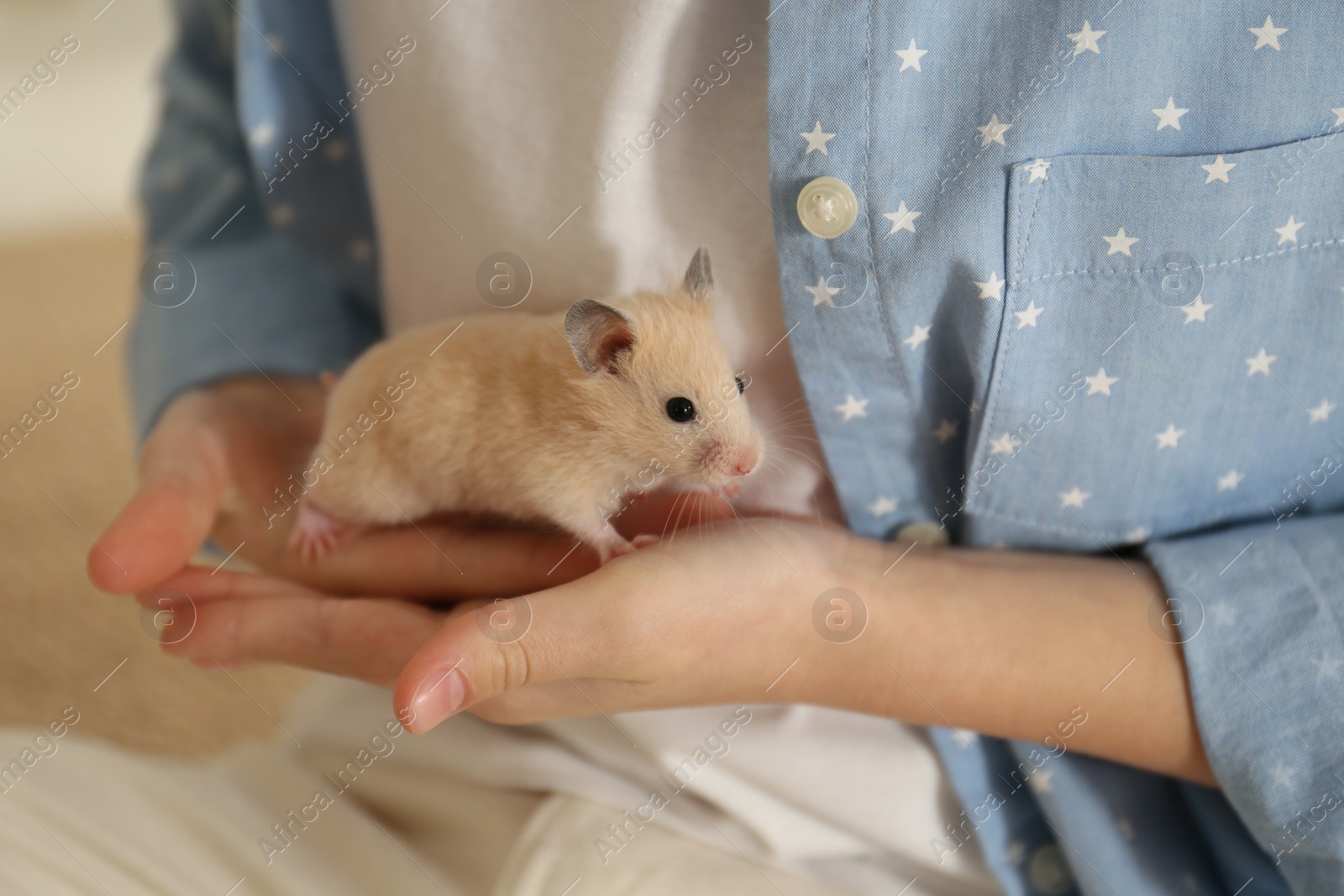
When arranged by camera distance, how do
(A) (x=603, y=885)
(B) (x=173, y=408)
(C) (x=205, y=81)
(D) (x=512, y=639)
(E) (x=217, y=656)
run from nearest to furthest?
(D) (x=512, y=639) → (A) (x=603, y=885) → (E) (x=217, y=656) → (B) (x=173, y=408) → (C) (x=205, y=81)

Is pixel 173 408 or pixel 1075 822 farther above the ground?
pixel 173 408

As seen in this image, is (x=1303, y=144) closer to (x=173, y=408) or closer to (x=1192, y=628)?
(x=1192, y=628)

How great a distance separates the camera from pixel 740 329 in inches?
41.1

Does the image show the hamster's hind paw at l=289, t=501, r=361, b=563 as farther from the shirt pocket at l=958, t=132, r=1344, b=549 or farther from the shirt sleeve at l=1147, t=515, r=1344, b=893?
the shirt sleeve at l=1147, t=515, r=1344, b=893

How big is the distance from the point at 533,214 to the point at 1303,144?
0.85m

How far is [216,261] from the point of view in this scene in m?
1.46

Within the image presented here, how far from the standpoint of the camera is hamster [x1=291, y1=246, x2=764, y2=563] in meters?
0.88

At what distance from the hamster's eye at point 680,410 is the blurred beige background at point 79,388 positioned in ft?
3.88

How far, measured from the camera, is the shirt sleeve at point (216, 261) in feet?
4.56

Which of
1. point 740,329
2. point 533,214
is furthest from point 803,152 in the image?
point 533,214

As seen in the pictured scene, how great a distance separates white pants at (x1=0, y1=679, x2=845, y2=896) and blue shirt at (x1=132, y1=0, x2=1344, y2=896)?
42 cm

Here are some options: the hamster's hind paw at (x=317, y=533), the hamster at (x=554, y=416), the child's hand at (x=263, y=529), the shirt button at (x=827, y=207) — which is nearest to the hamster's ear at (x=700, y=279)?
the hamster at (x=554, y=416)

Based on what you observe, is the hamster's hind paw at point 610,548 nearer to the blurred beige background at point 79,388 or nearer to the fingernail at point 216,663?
the fingernail at point 216,663

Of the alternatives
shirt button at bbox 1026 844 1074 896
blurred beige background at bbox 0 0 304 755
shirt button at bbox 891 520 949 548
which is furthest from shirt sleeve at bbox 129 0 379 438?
shirt button at bbox 1026 844 1074 896
